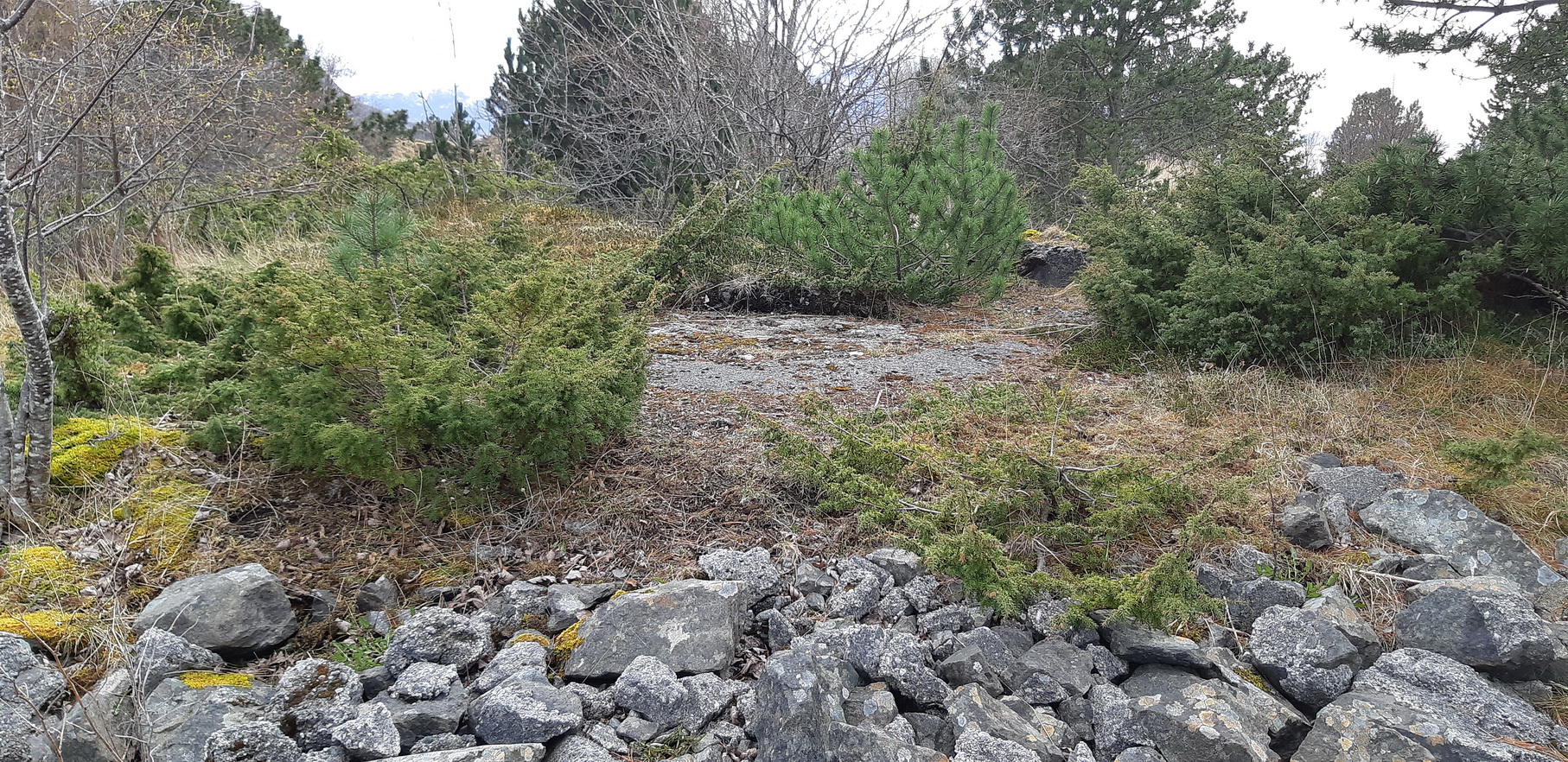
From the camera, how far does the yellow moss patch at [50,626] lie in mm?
2023

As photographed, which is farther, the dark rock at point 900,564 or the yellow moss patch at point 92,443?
the yellow moss patch at point 92,443

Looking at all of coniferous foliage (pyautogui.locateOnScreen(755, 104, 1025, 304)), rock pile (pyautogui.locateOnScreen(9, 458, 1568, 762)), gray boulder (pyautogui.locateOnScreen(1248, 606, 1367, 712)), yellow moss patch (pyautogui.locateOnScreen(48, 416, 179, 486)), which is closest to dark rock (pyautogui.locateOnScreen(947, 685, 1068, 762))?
rock pile (pyautogui.locateOnScreen(9, 458, 1568, 762))

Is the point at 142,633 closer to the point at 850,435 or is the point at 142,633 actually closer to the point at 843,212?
the point at 850,435

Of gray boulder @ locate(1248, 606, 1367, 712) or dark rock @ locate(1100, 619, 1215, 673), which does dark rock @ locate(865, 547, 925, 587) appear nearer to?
dark rock @ locate(1100, 619, 1215, 673)

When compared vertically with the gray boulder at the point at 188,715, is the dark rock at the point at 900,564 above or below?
above

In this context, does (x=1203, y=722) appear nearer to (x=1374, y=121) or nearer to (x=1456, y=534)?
(x=1456, y=534)

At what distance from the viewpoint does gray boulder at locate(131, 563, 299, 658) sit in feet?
6.86

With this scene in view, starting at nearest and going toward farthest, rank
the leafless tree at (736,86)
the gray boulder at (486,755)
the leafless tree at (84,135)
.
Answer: the gray boulder at (486,755), the leafless tree at (84,135), the leafless tree at (736,86)

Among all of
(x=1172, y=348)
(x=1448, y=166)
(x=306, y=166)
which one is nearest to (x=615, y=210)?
(x=306, y=166)

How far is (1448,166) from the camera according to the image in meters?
4.59

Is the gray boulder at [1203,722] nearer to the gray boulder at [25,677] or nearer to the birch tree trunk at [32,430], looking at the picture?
the gray boulder at [25,677]

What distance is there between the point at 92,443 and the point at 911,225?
570 centimetres

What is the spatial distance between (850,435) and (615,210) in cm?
1054

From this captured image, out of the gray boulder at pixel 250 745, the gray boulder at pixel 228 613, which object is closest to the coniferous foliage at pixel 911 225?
the gray boulder at pixel 228 613
